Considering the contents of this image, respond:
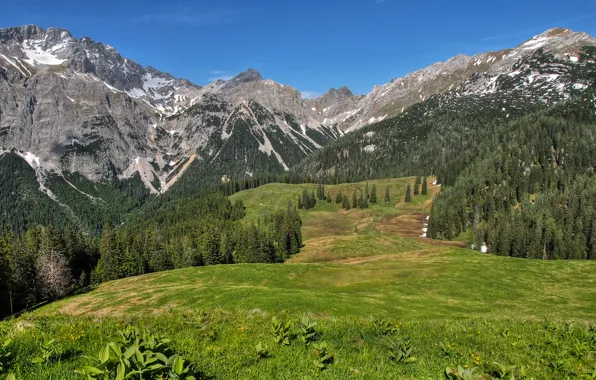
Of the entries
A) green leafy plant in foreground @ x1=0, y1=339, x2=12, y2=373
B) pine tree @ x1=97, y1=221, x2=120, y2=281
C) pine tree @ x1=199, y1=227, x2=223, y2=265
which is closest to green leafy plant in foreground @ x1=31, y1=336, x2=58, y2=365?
green leafy plant in foreground @ x1=0, y1=339, x2=12, y2=373

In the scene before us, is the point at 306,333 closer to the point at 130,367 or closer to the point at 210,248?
the point at 130,367

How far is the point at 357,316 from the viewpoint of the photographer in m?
20.9

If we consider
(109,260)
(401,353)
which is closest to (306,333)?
(401,353)

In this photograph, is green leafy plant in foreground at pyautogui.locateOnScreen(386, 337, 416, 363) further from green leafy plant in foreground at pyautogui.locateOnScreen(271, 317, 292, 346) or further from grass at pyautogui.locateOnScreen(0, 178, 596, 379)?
green leafy plant in foreground at pyautogui.locateOnScreen(271, 317, 292, 346)

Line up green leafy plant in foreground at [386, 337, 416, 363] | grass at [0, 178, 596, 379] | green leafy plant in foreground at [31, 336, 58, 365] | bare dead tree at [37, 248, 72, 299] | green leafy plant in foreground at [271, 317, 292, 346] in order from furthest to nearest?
bare dead tree at [37, 248, 72, 299], green leafy plant in foreground at [271, 317, 292, 346], green leafy plant in foreground at [386, 337, 416, 363], grass at [0, 178, 596, 379], green leafy plant in foreground at [31, 336, 58, 365]

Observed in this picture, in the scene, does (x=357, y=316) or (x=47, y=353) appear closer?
(x=47, y=353)

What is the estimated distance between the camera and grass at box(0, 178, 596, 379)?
34.5 feet

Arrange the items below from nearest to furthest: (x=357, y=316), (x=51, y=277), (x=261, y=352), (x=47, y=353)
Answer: (x=47, y=353) < (x=261, y=352) < (x=357, y=316) < (x=51, y=277)

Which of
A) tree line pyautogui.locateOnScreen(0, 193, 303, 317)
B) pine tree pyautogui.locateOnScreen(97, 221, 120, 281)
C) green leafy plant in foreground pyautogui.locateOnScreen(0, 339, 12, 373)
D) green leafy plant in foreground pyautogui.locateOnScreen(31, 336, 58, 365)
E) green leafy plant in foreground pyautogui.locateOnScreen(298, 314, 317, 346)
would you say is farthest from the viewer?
pine tree pyautogui.locateOnScreen(97, 221, 120, 281)

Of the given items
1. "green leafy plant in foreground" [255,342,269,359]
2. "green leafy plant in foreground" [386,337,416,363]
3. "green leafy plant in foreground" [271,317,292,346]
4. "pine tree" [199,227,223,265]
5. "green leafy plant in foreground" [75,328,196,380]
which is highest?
"green leafy plant in foreground" [75,328,196,380]

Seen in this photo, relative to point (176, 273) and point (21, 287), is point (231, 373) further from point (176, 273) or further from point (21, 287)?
point (21, 287)

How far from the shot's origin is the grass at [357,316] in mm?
10516

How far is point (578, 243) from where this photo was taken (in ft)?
482

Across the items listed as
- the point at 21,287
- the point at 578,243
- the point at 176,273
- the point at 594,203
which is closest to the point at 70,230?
the point at 21,287
